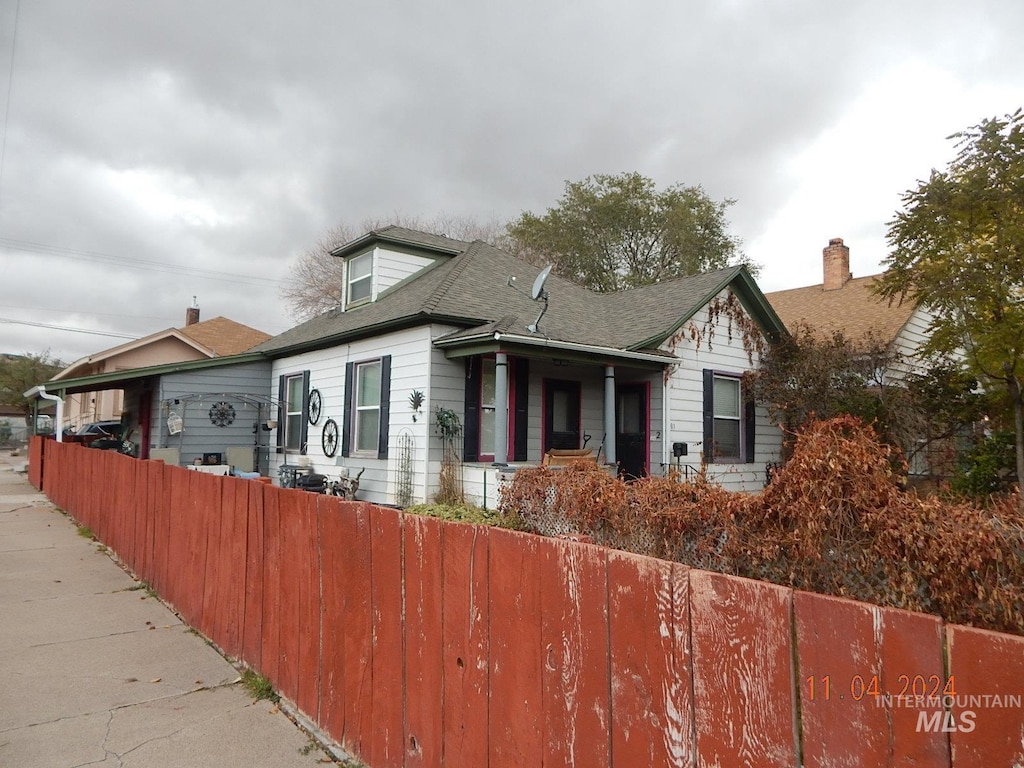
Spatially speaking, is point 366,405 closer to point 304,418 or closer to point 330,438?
point 330,438

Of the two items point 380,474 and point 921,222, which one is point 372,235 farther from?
point 921,222

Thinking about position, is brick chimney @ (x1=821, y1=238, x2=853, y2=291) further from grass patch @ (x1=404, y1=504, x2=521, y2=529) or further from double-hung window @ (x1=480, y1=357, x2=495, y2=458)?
grass patch @ (x1=404, y1=504, x2=521, y2=529)

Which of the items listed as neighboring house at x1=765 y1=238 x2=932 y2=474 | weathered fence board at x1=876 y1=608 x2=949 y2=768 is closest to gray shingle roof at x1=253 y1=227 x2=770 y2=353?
neighboring house at x1=765 y1=238 x2=932 y2=474

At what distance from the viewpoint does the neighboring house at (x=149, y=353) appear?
2308cm

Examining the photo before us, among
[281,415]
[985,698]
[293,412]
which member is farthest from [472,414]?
[985,698]

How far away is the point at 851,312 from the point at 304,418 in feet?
49.7

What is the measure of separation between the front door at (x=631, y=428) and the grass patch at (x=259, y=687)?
794 centimetres

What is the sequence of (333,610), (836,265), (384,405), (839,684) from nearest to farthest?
(839,684)
(333,610)
(384,405)
(836,265)

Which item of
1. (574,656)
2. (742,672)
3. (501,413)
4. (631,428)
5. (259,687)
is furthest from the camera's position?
(631,428)

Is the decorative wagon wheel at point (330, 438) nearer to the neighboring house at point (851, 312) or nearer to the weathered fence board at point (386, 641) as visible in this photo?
the weathered fence board at point (386, 641)

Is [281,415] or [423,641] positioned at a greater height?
[281,415]

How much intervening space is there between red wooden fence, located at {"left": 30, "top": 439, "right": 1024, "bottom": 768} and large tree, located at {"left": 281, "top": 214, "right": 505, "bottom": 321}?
30.6m

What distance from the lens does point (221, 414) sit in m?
14.2

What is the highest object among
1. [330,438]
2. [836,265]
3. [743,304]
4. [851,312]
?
[836,265]
